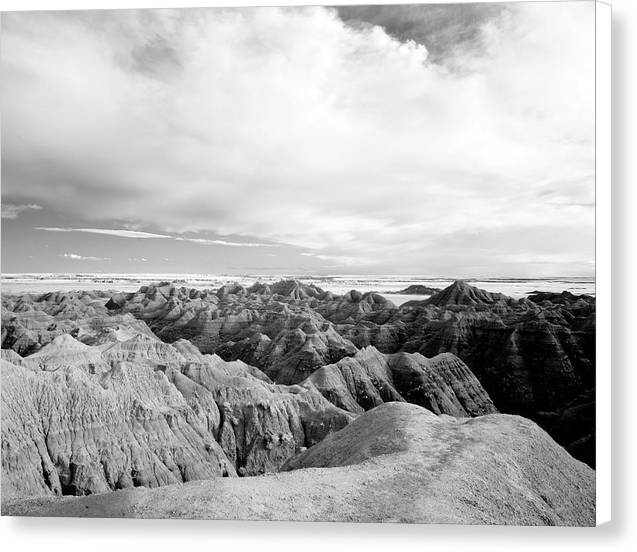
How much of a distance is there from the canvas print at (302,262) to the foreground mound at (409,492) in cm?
3

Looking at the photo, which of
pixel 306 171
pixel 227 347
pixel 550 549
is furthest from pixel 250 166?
pixel 550 549

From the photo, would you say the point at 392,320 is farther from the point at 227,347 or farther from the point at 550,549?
the point at 550,549

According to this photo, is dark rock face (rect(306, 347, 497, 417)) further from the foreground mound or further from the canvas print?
the foreground mound

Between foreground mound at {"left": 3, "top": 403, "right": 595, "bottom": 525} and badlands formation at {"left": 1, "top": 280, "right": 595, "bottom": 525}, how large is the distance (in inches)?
0.9

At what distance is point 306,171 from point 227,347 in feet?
10.5

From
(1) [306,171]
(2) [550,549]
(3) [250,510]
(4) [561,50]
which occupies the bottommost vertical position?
(2) [550,549]

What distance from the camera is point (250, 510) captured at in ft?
19.6

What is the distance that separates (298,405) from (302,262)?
2.50 m

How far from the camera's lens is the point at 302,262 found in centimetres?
754

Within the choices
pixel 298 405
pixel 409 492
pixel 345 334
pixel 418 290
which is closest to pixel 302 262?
pixel 345 334

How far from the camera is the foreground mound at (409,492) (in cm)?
588
